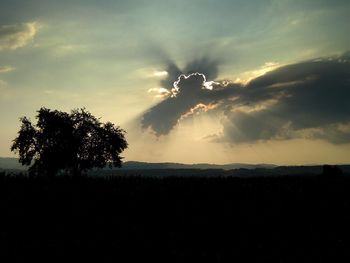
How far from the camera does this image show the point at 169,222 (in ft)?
77.7

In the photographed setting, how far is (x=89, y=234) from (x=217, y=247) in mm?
6071

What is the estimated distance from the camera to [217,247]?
19016 millimetres

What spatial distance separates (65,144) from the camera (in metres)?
73.9

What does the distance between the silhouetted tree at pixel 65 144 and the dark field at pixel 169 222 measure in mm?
37189

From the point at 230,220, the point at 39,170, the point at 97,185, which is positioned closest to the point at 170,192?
the point at 97,185

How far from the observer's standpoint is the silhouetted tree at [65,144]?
240 ft

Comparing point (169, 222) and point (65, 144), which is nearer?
point (169, 222)

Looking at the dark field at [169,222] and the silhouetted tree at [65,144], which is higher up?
the silhouetted tree at [65,144]

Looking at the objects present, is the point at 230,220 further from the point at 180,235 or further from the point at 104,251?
the point at 104,251

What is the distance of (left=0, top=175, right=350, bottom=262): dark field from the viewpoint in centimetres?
1739

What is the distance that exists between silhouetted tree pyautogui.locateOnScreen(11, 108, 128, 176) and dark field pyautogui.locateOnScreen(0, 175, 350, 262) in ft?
122

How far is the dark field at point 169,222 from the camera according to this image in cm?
1739

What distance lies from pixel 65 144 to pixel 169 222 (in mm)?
53557

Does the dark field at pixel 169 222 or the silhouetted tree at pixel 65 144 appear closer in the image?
the dark field at pixel 169 222
